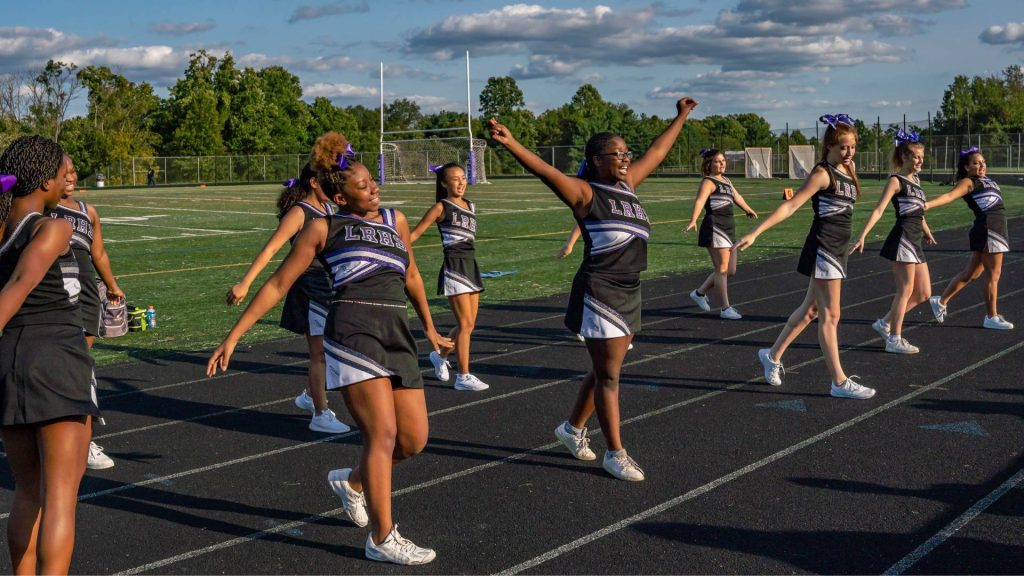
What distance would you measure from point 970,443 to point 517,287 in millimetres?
8740

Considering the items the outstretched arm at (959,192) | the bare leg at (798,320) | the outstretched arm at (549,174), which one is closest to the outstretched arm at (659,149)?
the outstretched arm at (549,174)

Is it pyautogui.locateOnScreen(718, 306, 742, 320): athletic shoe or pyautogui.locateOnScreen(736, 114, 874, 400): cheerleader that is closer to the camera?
pyautogui.locateOnScreen(736, 114, 874, 400): cheerleader

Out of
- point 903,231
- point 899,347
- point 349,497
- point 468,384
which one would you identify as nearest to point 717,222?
point 903,231

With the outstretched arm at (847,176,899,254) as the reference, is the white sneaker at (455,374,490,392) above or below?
below

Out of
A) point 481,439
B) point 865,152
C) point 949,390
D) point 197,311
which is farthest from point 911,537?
point 865,152

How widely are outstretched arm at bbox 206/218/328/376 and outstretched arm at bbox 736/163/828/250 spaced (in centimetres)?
340

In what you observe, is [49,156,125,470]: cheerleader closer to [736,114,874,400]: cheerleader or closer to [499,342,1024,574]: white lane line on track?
[499,342,1024,574]: white lane line on track

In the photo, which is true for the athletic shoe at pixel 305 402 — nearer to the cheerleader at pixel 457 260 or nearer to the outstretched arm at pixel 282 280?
the cheerleader at pixel 457 260

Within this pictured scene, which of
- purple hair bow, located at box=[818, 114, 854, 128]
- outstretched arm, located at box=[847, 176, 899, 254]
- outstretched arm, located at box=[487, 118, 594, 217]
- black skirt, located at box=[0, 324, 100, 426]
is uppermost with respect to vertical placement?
purple hair bow, located at box=[818, 114, 854, 128]

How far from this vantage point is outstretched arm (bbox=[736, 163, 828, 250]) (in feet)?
23.8

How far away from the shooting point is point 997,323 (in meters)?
10.5

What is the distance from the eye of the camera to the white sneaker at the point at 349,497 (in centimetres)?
506

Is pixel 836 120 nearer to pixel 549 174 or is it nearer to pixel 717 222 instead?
pixel 549 174

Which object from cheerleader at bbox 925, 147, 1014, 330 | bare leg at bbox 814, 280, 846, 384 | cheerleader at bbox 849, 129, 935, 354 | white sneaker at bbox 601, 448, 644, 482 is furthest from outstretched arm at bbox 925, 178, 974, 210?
white sneaker at bbox 601, 448, 644, 482
